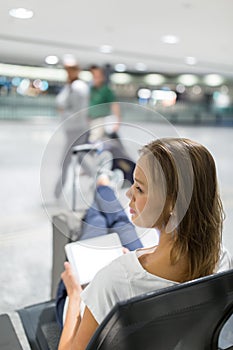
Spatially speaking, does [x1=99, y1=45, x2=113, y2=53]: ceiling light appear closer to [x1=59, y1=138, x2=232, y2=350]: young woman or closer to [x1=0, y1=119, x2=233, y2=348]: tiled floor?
[x1=0, y1=119, x2=233, y2=348]: tiled floor

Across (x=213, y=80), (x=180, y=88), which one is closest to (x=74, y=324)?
(x=180, y=88)

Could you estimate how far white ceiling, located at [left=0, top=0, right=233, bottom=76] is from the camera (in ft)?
12.5

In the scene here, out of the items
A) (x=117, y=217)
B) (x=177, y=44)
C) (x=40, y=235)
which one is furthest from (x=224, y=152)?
(x=117, y=217)

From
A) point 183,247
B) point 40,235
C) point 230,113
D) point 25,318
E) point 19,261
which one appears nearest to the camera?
point 183,247

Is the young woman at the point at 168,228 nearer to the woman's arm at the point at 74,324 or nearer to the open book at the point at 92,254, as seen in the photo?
the woman's arm at the point at 74,324

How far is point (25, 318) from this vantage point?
4.12ft

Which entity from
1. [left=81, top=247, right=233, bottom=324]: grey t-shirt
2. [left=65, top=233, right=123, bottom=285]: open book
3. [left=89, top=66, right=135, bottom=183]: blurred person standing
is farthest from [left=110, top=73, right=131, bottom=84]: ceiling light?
[left=81, top=247, right=233, bottom=324]: grey t-shirt

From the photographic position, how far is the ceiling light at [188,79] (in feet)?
46.2

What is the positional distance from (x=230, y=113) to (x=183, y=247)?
15.1 metres

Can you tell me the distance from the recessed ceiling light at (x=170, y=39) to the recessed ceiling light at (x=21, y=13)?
6.93ft

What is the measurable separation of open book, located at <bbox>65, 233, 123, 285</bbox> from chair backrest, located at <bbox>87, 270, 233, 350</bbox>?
48cm

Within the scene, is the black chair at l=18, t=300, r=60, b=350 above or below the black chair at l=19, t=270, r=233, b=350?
below

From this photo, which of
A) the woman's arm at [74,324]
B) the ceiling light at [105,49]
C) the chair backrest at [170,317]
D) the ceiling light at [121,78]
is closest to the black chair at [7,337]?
the woman's arm at [74,324]

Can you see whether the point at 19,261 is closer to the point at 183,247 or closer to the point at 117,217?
the point at 117,217
